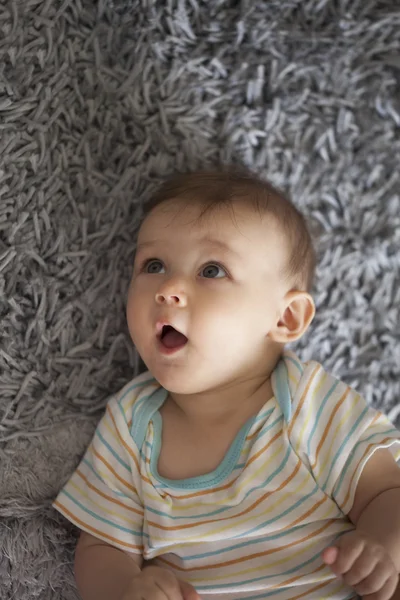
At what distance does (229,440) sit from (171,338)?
0.62 ft

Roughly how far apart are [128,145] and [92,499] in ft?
2.01

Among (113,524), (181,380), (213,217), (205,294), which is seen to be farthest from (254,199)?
(113,524)

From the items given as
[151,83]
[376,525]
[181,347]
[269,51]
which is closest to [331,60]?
[269,51]

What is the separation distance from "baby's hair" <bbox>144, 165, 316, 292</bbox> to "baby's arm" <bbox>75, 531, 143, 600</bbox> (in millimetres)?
502

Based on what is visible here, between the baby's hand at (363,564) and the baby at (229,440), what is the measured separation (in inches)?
1.9

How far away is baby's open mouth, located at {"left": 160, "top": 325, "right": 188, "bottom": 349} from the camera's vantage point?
1.20m

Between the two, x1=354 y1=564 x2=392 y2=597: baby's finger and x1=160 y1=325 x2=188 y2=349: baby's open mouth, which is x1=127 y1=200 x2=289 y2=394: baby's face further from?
x1=354 y1=564 x2=392 y2=597: baby's finger

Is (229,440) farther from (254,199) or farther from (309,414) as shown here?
(254,199)

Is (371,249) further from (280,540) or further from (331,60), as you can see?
(280,540)

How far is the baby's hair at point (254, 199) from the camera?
1264 millimetres

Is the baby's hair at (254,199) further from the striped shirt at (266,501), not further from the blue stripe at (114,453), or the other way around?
the blue stripe at (114,453)

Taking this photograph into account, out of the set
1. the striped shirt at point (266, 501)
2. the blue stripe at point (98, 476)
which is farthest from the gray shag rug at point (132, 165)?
the striped shirt at point (266, 501)

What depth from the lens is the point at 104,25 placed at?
1.44 metres

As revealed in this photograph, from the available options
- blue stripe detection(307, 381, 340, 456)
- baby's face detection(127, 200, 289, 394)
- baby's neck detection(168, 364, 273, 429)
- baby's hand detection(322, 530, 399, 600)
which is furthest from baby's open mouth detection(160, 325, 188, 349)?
baby's hand detection(322, 530, 399, 600)
